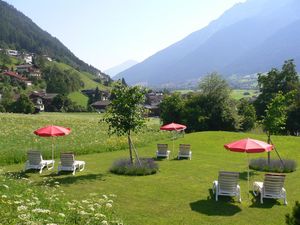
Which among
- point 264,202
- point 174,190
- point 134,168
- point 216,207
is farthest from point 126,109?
point 264,202

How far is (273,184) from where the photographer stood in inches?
613

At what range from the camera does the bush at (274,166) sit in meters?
22.5

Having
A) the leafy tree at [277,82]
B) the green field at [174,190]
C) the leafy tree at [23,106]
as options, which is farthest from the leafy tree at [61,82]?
the green field at [174,190]

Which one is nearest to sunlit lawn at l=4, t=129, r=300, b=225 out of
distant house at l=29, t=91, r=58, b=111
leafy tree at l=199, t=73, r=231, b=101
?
leafy tree at l=199, t=73, r=231, b=101

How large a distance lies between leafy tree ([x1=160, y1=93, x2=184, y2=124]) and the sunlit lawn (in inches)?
1124

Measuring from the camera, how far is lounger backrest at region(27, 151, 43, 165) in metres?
21.2

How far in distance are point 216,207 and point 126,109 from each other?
8.23 meters

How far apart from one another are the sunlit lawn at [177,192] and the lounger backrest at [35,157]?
672 millimetres

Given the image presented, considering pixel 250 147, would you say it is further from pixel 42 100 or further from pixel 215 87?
pixel 42 100

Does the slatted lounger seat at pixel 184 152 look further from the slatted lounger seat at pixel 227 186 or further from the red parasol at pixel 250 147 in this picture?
the slatted lounger seat at pixel 227 186

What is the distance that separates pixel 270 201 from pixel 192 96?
3982 cm

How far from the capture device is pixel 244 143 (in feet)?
54.3

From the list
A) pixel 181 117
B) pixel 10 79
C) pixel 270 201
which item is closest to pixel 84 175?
pixel 270 201

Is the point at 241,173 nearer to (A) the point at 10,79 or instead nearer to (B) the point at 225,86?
(B) the point at 225,86
